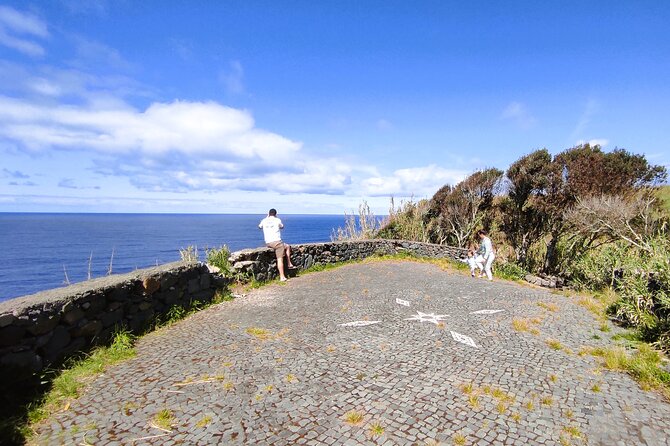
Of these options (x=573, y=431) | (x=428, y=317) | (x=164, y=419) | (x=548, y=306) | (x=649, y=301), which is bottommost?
(x=548, y=306)

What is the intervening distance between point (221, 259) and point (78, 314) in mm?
4708

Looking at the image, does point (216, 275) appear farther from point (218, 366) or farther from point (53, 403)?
point (53, 403)

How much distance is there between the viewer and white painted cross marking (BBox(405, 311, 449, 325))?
688cm

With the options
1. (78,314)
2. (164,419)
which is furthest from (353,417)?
(78,314)

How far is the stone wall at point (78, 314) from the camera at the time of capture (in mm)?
4043

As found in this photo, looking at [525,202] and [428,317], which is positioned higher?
[525,202]

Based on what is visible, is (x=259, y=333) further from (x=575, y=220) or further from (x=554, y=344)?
(x=575, y=220)

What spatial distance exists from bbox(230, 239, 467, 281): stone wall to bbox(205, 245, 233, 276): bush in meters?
0.15

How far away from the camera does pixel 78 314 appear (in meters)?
4.93

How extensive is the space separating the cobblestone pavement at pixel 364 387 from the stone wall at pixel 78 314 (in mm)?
598

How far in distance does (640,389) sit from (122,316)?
7397 mm

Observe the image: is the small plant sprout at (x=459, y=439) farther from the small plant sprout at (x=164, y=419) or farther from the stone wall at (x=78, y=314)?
the stone wall at (x=78, y=314)

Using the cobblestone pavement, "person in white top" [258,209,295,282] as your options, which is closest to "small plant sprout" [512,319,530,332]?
the cobblestone pavement

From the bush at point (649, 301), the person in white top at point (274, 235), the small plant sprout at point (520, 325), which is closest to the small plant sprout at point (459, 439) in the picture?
the small plant sprout at point (520, 325)
